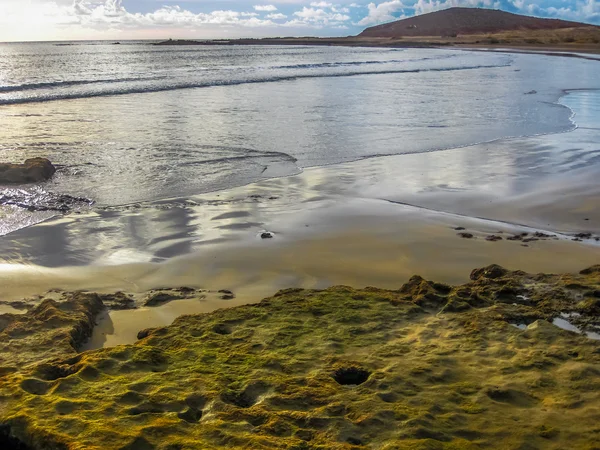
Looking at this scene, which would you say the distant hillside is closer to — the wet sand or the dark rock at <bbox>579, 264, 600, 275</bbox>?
the wet sand

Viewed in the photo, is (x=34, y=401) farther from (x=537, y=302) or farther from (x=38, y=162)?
(x=38, y=162)

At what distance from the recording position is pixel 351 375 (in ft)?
10.5

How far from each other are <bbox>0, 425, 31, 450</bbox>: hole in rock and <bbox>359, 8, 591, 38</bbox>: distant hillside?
127 m

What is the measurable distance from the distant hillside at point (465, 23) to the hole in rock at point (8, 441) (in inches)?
5012

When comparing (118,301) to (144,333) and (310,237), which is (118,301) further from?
(310,237)

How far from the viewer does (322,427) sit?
267cm

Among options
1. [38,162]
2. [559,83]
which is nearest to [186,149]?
[38,162]

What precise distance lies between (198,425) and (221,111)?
14.8 meters

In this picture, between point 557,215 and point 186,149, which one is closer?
point 557,215

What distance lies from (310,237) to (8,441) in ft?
13.2

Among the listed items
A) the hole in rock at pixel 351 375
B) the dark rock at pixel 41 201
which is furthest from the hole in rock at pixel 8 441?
the dark rock at pixel 41 201

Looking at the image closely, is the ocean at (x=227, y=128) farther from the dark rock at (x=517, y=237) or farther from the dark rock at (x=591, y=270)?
the dark rock at (x=591, y=270)

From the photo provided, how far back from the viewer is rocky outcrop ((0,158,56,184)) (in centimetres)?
848

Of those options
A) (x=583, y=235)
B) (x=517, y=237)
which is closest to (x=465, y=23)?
(x=583, y=235)
